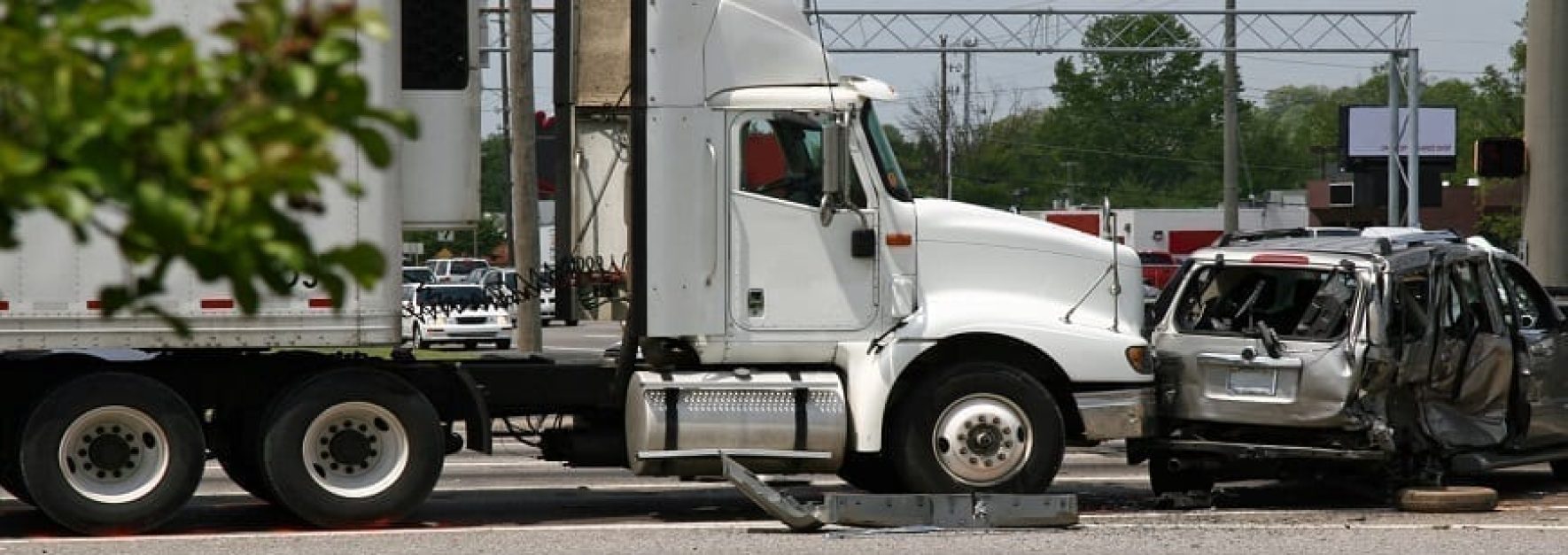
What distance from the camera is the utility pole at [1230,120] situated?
44.8m

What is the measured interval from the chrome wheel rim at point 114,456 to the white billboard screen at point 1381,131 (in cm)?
4736

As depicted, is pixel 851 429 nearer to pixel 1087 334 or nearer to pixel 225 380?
pixel 1087 334

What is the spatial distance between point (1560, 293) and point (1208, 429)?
16.4 feet

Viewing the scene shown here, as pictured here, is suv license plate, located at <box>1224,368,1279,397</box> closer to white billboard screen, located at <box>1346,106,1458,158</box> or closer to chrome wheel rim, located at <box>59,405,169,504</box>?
chrome wheel rim, located at <box>59,405,169,504</box>

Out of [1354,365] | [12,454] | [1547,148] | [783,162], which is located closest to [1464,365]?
[1354,365]

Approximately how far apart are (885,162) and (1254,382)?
239 cm

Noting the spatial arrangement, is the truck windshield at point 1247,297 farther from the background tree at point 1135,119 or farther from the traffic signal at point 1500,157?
the background tree at point 1135,119

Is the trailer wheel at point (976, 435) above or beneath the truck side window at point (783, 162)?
beneath

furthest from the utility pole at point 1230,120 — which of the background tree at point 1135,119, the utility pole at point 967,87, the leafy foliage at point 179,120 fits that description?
the background tree at point 1135,119

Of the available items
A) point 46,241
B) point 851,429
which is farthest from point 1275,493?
point 46,241

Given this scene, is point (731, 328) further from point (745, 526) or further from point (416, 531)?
point (416, 531)

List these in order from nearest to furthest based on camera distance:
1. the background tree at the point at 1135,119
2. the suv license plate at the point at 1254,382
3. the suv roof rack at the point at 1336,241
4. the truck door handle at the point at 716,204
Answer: the truck door handle at the point at 716,204, the suv license plate at the point at 1254,382, the suv roof rack at the point at 1336,241, the background tree at the point at 1135,119

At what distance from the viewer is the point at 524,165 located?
2392 centimetres

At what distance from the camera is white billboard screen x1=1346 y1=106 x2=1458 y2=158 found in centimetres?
5950
